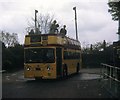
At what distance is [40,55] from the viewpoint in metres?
27.7

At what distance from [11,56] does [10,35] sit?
34.9m

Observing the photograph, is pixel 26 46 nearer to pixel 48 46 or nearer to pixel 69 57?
pixel 48 46

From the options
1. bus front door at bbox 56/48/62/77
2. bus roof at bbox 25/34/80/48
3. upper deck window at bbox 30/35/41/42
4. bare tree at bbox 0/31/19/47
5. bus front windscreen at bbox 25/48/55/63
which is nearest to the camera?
bus front windscreen at bbox 25/48/55/63

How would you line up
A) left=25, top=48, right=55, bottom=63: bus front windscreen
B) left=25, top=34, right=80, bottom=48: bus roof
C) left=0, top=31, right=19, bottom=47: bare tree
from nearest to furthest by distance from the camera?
left=25, top=48, right=55, bottom=63: bus front windscreen, left=25, top=34, right=80, bottom=48: bus roof, left=0, top=31, right=19, bottom=47: bare tree

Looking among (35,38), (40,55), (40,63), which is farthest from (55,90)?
(35,38)

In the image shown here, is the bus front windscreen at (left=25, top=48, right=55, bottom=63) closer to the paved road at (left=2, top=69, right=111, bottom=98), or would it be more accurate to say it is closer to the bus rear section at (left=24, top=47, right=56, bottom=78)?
the bus rear section at (left=24, top=47, right=56, bottom=78)

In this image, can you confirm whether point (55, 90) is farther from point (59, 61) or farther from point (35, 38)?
point (35, 38)

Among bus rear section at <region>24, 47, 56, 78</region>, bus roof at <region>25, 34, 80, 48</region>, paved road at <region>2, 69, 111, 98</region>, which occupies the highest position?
bus roof at <region>25, 34, 80, 48</region>

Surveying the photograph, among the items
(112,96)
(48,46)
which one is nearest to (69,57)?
(48,46)

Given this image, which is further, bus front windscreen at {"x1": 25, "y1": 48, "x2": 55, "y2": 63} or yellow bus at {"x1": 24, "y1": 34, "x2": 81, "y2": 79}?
bus front windscreen at {"x1": 25, "y1": 48, "x2": 55, "y2": 63}

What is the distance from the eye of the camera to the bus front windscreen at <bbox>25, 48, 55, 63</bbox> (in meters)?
27.6

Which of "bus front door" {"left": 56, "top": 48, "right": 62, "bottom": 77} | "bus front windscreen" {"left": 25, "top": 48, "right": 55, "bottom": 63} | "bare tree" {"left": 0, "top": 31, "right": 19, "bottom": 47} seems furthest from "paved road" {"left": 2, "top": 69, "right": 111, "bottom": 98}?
"bare tree" {"left": 0, "top": 31, "right": 19, "bottom": 47}

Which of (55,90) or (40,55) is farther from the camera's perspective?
(40,55)

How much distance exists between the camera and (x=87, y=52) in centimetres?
6169
